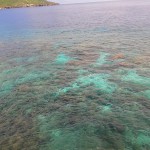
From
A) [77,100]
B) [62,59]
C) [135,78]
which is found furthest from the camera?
[62,59]

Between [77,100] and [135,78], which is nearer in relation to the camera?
[77,100]

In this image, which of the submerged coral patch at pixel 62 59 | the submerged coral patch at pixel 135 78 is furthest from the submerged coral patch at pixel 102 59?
the submerged coral patch at pixel 135 78

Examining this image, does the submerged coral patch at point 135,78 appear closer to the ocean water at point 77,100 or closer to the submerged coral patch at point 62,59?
the ocean water at point 77,100

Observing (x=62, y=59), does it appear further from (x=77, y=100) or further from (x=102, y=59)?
(x=77, y=100)

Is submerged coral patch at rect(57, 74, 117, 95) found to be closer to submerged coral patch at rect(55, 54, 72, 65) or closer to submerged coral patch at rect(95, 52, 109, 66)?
submerged coral patch at rect(95, 52, 109, 66)

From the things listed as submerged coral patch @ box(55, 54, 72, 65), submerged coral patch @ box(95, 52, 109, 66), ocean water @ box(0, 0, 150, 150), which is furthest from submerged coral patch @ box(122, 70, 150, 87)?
submerged coral patch @ box(55, 54, 72, 65)

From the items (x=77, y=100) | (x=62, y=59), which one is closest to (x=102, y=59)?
(x=62, y=59)

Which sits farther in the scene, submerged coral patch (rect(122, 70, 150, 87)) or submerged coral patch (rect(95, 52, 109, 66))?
submerged coral patch (rect(95, 52, 109, 66))

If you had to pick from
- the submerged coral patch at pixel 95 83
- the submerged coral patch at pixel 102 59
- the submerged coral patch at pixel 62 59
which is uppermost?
the submerged coral patch at pixel 95 83

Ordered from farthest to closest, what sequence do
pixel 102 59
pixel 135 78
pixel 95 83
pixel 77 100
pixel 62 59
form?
pixel 62 59 < pixel 102 59 < pixel 135 78 < pixel 95 83 < pixel 77 100

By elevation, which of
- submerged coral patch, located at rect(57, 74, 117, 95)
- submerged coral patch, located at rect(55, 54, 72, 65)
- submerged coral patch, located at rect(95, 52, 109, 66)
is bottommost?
submerged coral patch, located at rect(55, 54, 72, 65)

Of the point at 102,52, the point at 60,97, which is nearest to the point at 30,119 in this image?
the point at 60,97

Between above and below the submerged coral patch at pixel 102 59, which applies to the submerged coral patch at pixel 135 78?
above
